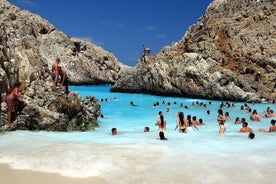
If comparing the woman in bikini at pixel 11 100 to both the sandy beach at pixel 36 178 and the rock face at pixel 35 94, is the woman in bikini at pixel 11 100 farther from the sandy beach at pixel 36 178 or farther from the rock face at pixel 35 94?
the sandy beach at pixel 36 178

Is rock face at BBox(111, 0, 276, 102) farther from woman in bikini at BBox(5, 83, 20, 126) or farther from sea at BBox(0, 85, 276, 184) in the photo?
woman in bikini at BBox(5, 83, 20, 126)

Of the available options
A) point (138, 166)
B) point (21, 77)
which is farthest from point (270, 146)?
point (21, 77)

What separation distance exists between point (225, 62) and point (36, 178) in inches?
1223

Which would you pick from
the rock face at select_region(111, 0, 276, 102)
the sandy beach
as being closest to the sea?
the sandy beach

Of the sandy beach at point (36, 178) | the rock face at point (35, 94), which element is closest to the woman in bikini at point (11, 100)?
the rock face at point (35, 94)

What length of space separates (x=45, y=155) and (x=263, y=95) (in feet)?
90.3

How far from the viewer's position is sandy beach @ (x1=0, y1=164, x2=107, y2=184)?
753cm

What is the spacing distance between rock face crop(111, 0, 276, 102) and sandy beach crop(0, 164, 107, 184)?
2746 centimetres

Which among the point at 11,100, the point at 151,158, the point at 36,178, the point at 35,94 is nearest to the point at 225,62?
the point at 35,94

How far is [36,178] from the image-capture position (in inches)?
305

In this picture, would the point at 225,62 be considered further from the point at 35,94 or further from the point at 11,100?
the point at 11,100

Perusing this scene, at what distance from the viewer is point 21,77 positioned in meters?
15.2

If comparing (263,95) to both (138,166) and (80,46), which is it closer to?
(138,166)

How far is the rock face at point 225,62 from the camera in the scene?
112 feet
